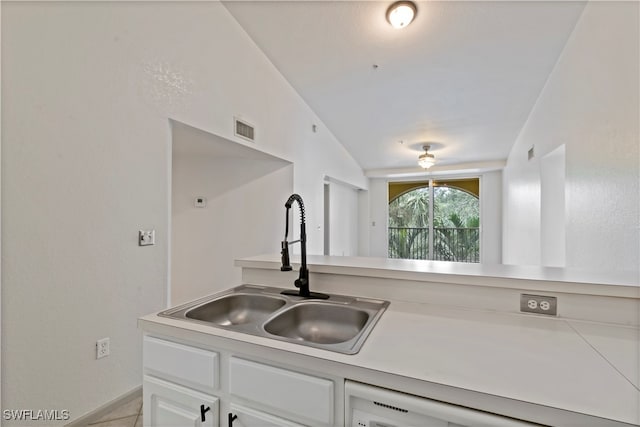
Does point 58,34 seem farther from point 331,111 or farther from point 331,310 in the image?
point 331,111

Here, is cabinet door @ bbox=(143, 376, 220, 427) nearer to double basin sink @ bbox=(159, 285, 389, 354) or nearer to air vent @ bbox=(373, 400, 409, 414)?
double basin sink @ bbox=(159, 285, 389, 354)

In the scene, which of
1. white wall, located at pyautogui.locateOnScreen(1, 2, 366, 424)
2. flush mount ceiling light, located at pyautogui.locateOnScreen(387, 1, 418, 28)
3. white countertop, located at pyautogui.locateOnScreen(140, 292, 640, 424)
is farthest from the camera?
flush mount ceiling light, located at pyautogui.locateOnScreen(387, 1, 418, 28)

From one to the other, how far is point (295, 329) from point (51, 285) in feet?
4.39

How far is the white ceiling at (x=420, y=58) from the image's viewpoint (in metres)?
2.33

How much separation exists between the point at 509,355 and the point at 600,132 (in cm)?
192

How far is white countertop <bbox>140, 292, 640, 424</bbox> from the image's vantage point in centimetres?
62

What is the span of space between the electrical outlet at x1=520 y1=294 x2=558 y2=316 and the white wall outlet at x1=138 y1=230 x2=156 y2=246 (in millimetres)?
2227

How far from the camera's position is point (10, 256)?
1.29m

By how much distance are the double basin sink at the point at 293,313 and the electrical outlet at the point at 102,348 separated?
0.91m

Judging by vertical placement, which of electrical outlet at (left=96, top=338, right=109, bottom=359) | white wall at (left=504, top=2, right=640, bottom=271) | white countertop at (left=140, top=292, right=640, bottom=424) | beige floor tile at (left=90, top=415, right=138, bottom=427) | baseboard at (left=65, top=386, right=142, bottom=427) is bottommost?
beige floor tile at (left=90, top=415, right=138, bottom=427)

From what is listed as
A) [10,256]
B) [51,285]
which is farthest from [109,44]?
[51,285]

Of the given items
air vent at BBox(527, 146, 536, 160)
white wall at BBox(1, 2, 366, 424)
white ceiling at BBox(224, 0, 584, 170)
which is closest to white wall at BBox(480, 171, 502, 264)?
white ceiling at BBox(224, 0, 584, 170)

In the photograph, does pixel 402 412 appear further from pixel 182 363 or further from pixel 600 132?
pixel 600 132

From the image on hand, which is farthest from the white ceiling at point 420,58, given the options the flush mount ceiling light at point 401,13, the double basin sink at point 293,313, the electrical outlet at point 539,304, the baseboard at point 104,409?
the baseboard at point 104,409
